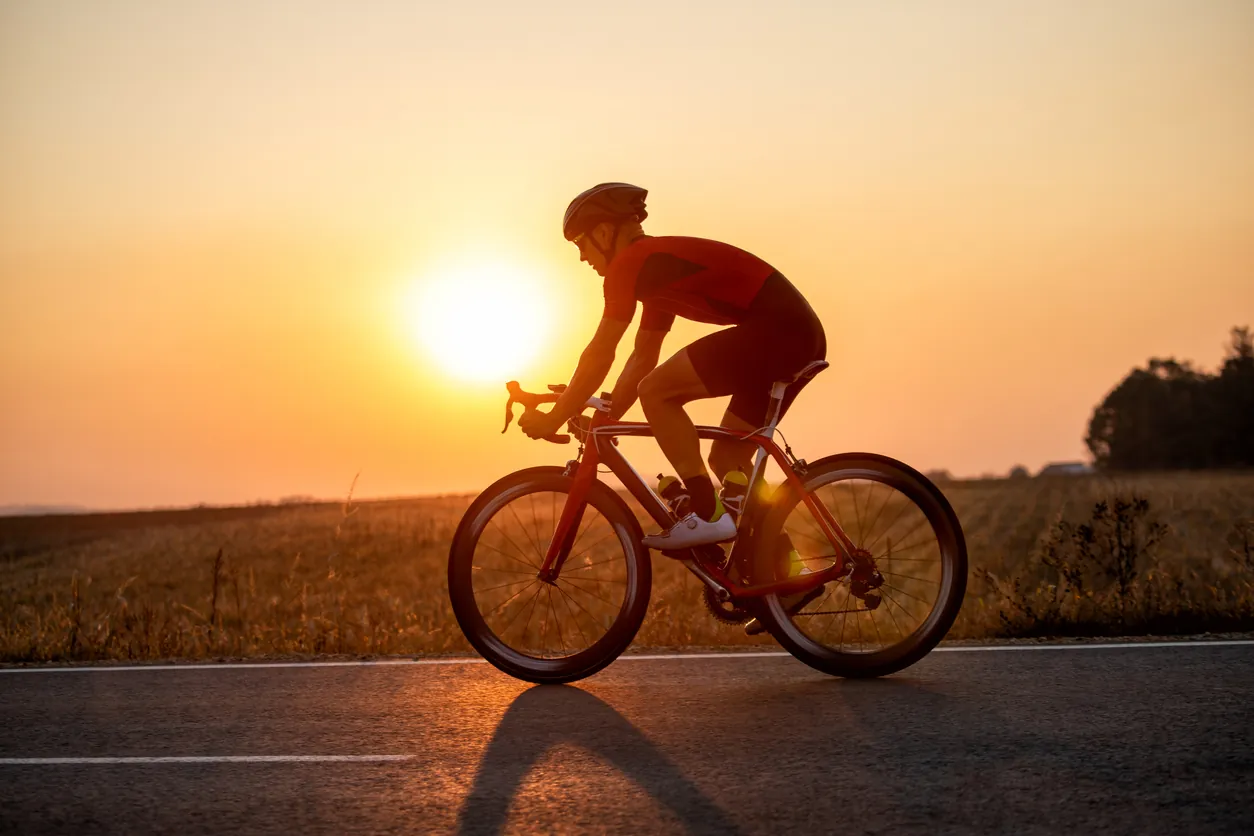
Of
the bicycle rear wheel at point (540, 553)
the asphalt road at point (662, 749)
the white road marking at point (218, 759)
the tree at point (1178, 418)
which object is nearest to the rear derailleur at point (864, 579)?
the asphalt road at point (662, 749)

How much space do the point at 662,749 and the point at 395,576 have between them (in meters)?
15.6

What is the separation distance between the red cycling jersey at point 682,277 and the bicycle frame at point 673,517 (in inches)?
23.7

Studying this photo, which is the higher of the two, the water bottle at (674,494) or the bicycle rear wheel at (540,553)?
the water bottle at (674,494)

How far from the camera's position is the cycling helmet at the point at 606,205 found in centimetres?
591

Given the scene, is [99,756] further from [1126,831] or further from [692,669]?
[1126,831]

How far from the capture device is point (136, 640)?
835 centimetres

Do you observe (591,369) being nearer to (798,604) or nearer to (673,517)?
(673,517)

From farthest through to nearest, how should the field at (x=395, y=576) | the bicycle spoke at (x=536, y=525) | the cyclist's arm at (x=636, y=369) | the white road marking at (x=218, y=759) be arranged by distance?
the field at (x=395, y=576) < the bicycle spoke at (x=536, y=525) < the cyclist's arm at (x=636, y=369) < the white road marking at (x=218, y=759)

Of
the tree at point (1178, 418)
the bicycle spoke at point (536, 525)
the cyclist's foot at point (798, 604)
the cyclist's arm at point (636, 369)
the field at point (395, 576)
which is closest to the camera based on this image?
the cyclist's foot at point (798, 604)

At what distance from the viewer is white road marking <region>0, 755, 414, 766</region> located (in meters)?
4.51

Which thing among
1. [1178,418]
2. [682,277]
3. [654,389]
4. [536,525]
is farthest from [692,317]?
[1178,418]

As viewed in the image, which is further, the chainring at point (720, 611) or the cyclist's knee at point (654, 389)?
the chainring at point (720, 611)

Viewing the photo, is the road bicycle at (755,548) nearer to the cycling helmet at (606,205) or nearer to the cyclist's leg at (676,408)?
the cyclist's leg at (676,408)

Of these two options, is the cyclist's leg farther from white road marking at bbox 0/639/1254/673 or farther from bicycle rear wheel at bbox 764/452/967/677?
white road marking at bbox 0/639/1254/673
